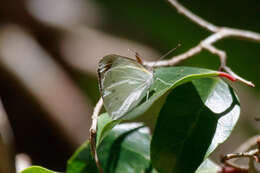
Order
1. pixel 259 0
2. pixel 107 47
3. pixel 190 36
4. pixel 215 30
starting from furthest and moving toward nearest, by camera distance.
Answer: pixel 259 0
pixel 190 36
pixel 107 47
pixel 215 30

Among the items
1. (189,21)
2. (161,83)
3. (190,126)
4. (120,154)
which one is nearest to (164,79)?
(161,83)

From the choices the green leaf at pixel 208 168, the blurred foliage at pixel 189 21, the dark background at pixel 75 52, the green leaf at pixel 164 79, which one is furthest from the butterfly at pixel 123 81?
the blurred foliage at pixel 189 21

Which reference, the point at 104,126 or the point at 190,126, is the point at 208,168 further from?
the point at 104,126

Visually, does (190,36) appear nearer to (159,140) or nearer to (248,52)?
(248,52)

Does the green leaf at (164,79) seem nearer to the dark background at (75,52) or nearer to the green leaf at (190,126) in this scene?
the green leaf at (190,126)

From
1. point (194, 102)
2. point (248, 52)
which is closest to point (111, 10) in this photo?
point (248, 52)
